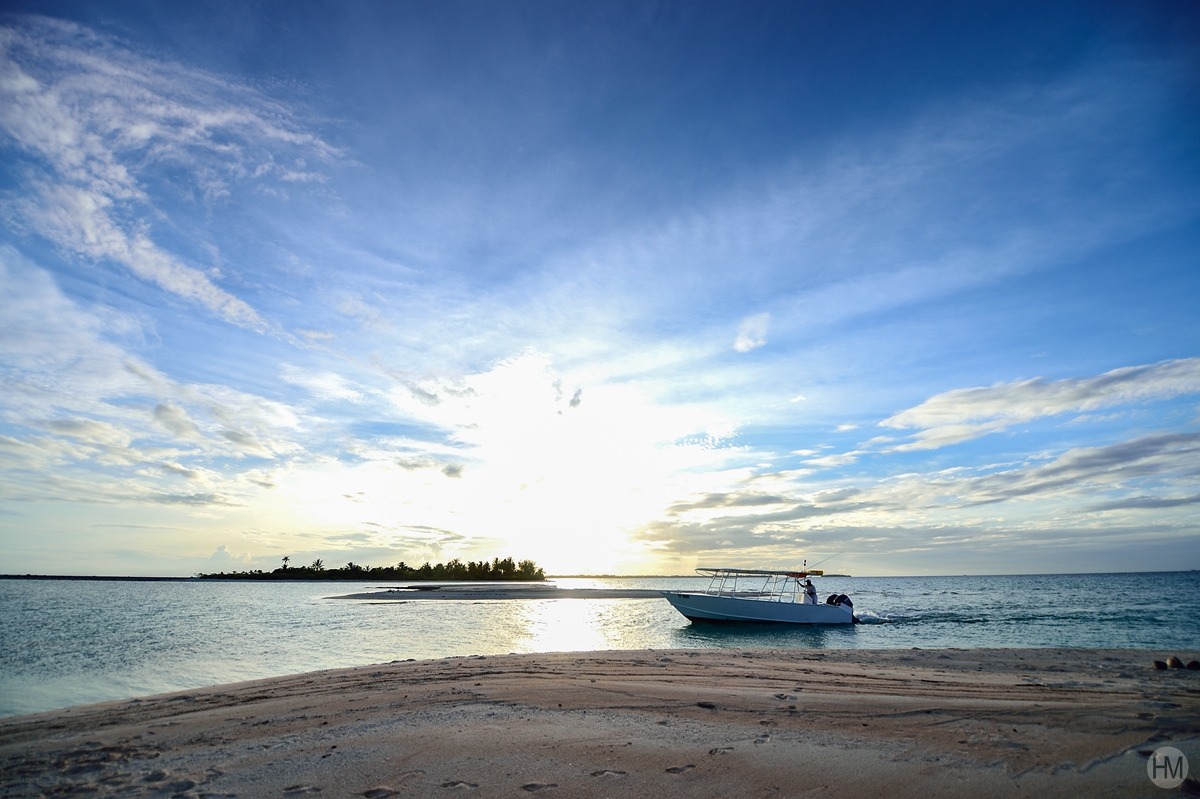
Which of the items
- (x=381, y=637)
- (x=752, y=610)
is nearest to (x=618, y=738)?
(x=381, y=637)

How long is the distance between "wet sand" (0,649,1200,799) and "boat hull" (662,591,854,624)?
94.4 feet

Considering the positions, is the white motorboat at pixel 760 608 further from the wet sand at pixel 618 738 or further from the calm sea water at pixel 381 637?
the wet sand at pixel 618 738

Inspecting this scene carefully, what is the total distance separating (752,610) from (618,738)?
122 ft

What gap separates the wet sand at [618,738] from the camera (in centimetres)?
659

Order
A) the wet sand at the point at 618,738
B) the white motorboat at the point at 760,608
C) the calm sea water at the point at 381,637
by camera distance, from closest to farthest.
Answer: the wet sand at the point at 618,738 → the calm sea water at the point at 381,637 → the white motorboat at the point at 760,608

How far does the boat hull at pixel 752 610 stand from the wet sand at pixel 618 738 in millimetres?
28773

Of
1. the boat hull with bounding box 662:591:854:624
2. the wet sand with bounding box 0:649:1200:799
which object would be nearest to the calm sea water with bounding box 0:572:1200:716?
the boat hull with bounding box 662:591:854:624

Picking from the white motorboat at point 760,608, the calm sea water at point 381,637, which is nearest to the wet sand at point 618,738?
the calm sea water at point 381,637

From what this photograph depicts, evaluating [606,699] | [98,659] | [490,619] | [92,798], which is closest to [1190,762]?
[606,699]

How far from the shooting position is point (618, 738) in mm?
8195

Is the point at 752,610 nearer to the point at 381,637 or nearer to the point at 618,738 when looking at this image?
the point at 381,637

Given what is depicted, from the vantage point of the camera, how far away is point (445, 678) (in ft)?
46.4

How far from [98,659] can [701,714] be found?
27086 millimetres

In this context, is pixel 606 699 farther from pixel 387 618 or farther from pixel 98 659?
pixel 387 618
